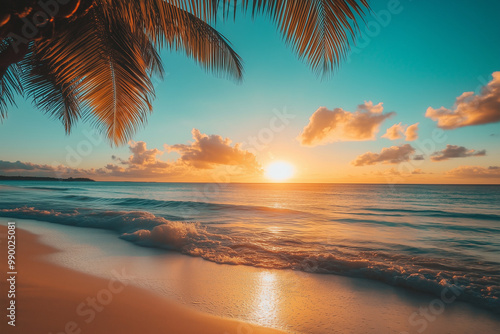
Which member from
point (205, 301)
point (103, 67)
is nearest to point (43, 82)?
point (103, 67)

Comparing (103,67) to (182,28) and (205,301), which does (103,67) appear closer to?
(182,28)

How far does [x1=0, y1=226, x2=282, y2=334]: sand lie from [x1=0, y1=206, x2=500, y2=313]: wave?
229cm

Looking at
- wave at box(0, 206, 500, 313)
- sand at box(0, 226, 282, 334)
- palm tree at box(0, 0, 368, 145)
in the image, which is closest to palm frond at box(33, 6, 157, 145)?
palm tree at box(0, 0, 368, 145)

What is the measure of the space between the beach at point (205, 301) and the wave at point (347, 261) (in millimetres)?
365

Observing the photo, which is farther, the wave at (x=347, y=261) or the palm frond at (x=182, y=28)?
the wave at (x=347, y=261)

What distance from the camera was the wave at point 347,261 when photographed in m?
4.44

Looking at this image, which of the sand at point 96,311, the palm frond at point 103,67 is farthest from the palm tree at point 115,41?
the sand at point 96,311

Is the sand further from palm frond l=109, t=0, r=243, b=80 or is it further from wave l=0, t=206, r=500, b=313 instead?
palm frond l=109, t=0, r=243, b=80

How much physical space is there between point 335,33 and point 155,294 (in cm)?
442

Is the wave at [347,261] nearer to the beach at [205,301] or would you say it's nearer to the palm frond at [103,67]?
the beach at [205,301]

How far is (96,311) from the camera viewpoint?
9.95 ft

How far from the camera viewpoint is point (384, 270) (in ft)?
16.2

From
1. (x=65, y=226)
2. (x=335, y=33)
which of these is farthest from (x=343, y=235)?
(x=65, y=226)

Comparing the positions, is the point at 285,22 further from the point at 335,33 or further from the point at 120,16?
the point at 120,16
